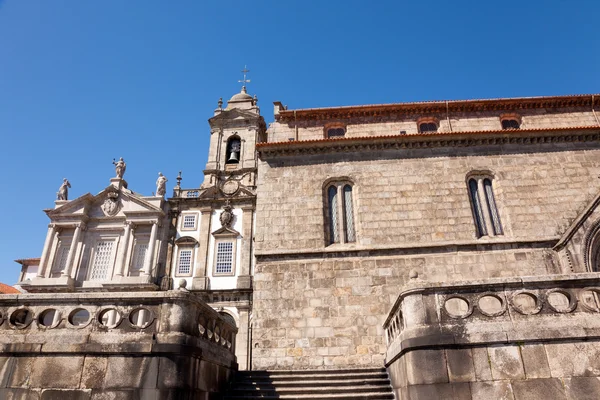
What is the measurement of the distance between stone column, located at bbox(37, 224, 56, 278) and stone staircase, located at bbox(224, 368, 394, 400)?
804 inches

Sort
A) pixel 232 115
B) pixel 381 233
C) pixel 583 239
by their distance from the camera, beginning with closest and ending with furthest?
pixel 583 239 → pixel 381 233 → pixel 232 115

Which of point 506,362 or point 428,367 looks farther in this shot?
point 428,367

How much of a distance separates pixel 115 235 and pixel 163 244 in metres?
3.36

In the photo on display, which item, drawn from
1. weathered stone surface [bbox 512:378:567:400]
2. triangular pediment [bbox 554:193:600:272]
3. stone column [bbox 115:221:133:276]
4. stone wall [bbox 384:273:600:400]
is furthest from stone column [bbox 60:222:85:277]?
triangular pediment [bbox 554:193:600:272]

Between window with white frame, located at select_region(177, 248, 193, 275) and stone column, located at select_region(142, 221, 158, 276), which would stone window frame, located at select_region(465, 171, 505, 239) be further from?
stone column, located at select_region(142, 221, 158, 276)

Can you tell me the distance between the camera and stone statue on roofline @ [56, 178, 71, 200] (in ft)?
92.4

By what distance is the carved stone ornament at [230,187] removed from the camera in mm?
27719

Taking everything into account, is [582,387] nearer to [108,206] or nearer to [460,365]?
[460,365]

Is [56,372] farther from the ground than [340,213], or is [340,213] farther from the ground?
[340,213]

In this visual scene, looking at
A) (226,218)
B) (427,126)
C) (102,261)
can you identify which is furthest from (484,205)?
(102,261)

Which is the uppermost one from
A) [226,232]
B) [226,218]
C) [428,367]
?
[226,218]

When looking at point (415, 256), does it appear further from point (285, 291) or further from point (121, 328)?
point (121, 328)

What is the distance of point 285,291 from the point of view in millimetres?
13531

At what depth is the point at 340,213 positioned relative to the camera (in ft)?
48.7
